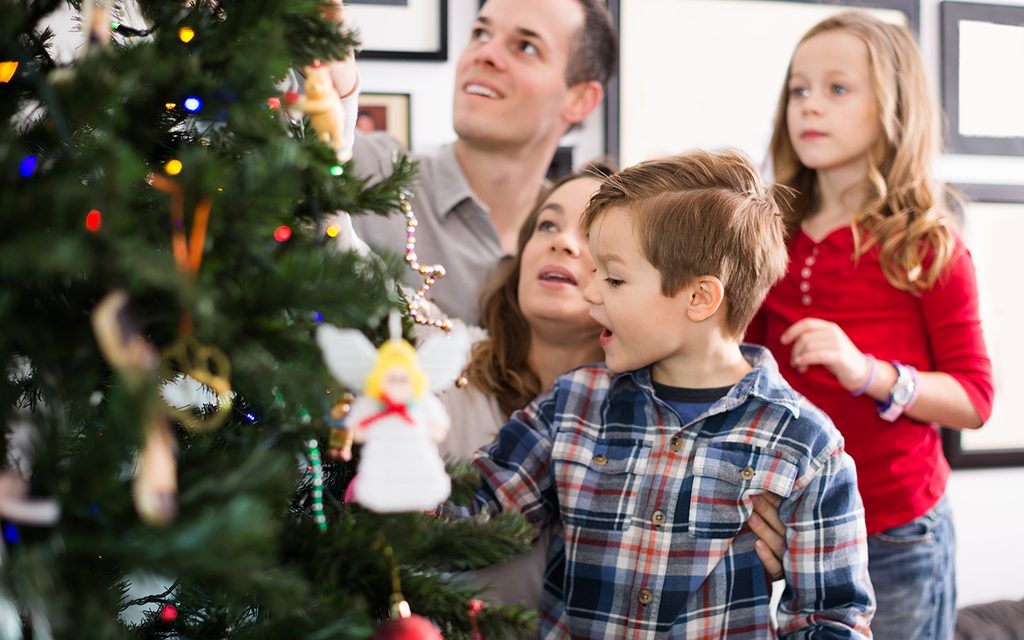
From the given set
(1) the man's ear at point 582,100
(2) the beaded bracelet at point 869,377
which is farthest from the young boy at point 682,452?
(1) the man's ear at point 582,100

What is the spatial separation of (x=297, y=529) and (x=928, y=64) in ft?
6.90

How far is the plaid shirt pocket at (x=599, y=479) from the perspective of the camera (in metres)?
1.04

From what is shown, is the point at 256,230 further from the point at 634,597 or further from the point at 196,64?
the point at 634,597

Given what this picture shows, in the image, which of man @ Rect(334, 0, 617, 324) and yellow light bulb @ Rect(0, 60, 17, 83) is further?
man @ Rect(334, 0, 617, 324)

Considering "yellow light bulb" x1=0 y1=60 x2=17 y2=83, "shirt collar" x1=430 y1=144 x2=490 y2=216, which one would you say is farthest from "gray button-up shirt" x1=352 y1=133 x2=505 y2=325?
"yellow light bulb" x1=0 y1=60 x2=17 y2=83

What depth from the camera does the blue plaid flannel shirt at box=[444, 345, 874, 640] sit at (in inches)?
39.1

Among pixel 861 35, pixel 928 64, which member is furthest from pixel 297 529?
pixel 928 64

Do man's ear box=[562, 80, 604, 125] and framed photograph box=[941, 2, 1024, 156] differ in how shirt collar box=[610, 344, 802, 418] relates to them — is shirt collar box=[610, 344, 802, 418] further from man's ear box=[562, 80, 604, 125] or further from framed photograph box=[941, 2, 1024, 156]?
framed photograph box=[941, 2, 1024, 156]

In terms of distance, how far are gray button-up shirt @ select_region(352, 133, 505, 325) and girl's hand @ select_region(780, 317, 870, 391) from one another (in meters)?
0.57

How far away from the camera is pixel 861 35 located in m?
1.48

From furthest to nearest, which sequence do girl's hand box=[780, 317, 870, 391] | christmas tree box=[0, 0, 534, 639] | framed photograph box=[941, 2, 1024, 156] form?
framed photograph box=[941, 2, 1024, 156] → girl's hand box=[780, 317, 870, 391] → christmas tree box=[0, 0, 534, 639]

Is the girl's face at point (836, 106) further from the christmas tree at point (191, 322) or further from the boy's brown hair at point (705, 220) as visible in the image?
the christmas tree at point (191, 322)

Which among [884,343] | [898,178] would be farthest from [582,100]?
[884,343]

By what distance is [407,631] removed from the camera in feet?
1.70
